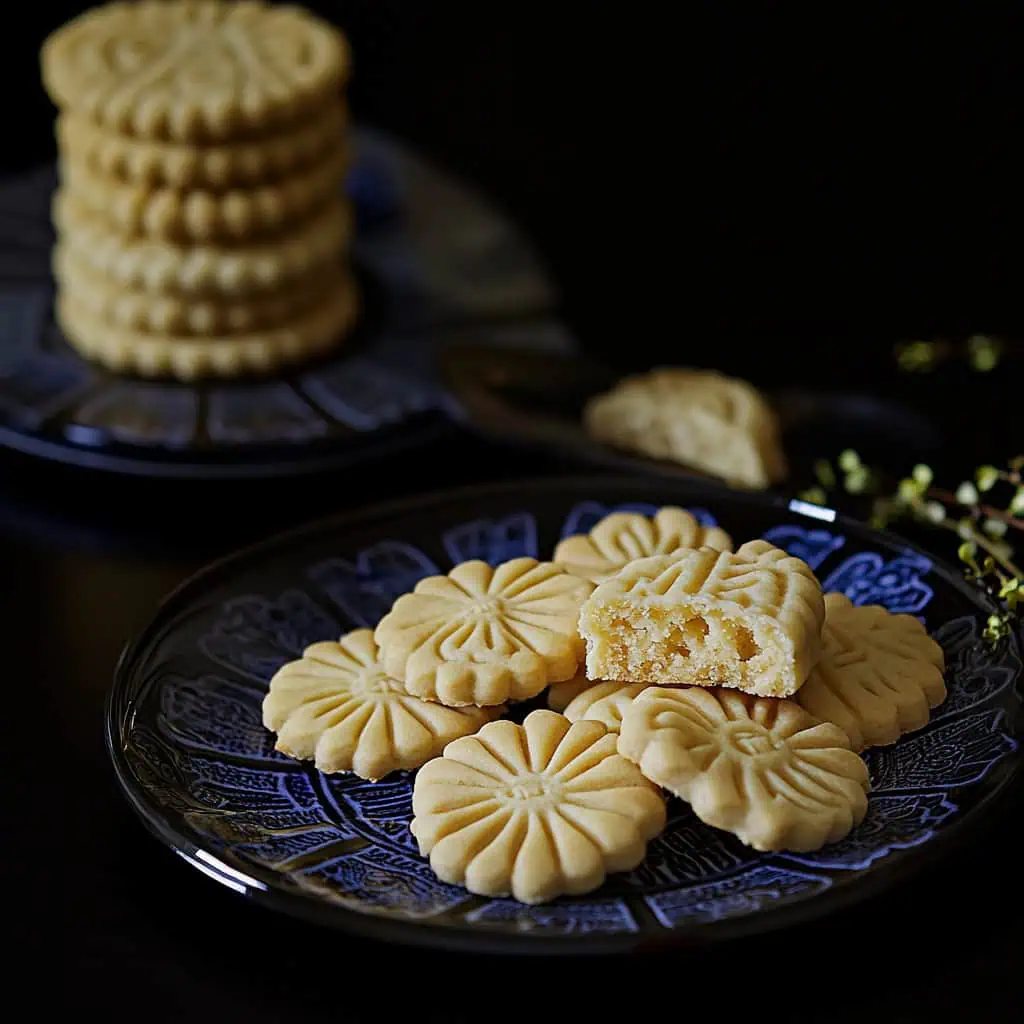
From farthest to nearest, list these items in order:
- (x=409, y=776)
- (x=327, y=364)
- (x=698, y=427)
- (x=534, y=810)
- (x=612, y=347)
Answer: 1. (x=612, y=347)
2. (x=327, y=364)
3. (x=698, y=427)
4. (x=409, y=776)
5. (x=534, y=810)

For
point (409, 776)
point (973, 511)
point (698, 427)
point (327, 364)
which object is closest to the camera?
point (409, 776)

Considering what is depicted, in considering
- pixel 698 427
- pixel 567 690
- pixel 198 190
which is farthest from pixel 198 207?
pixel 567 690

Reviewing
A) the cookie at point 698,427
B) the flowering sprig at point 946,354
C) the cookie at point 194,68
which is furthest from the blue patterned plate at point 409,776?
the cookie at point 194,68

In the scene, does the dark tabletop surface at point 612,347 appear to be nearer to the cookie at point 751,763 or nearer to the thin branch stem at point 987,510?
the cookie at point 751,763

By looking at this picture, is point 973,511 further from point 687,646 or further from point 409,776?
point 409,776

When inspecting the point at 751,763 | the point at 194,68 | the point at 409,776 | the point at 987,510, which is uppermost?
the point at 194,68

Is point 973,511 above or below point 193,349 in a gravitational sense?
above
